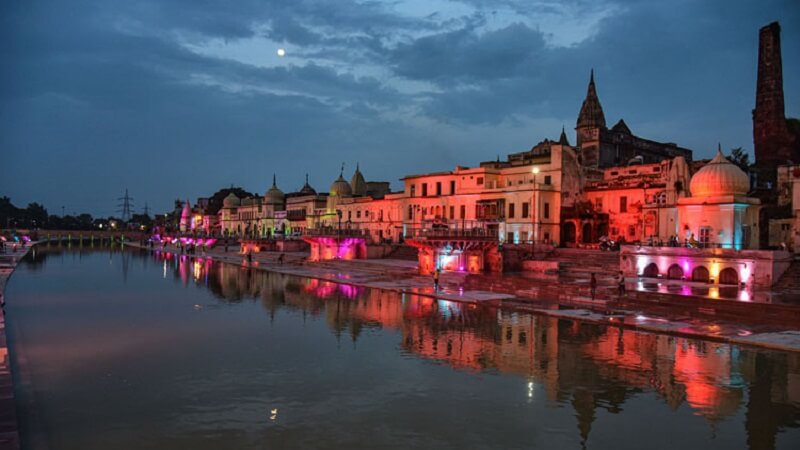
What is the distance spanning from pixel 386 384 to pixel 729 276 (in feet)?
72.2

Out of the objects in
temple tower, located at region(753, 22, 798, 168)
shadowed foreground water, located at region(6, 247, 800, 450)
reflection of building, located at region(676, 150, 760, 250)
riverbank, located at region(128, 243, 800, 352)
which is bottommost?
shadowed foreground water, located at region(6, 247, 800, 450)

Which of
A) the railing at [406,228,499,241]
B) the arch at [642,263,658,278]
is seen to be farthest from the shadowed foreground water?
the railing at [406,228,499,241]

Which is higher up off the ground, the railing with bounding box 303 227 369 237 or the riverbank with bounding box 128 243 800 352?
the railing with bounding box 303 227 369 237

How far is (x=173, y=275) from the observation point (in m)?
49.9

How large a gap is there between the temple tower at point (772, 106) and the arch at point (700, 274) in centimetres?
3242

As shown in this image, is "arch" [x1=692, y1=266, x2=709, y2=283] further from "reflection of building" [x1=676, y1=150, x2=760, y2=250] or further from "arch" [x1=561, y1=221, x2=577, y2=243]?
"arch" [x1=561, y1=221, x2=577, y2=243]

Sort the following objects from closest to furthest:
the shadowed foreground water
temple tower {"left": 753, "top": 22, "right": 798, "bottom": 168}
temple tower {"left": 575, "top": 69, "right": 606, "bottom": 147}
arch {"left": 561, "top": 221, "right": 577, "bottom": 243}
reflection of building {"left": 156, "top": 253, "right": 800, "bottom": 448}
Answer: the shadowed foreground water
reflection of building {"left": 156, "top": 253, "right": 800, "bottom": 448}
arch {"left": 561, "top": 221, "right": 577, "bottom": 243}
temple tower {"left": 753, "top": 22, "right": 798, "bottom": 168}
temple tower {"left": 575, "top": 69, "right": 606, "bottom": 147}

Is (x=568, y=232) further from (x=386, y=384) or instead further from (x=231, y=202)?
(x=231, y=202)

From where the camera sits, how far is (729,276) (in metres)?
29.4

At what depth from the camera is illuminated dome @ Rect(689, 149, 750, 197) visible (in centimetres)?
3275

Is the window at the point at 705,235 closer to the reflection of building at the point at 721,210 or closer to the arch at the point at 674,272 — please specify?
the reflection of building at the point at 721,210

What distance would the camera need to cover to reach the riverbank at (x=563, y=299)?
20094 mm

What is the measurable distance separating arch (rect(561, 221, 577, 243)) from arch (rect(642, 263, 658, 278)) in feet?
47.6

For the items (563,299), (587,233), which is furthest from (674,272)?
(587,233)
